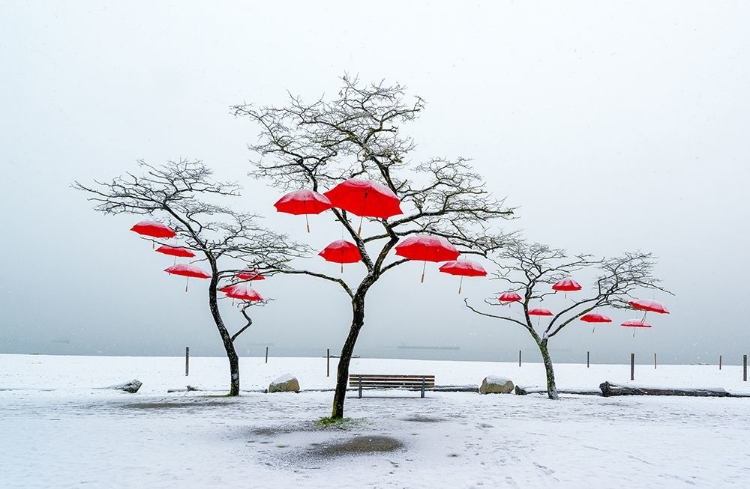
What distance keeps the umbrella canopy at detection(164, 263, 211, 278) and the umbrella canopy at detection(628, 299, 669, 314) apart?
46.0 feet

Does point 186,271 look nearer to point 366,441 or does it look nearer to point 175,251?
point 175,251

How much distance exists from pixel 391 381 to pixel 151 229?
928cm

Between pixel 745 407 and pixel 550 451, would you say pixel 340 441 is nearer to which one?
pixel 550 451

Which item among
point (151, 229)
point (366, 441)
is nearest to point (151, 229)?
point (151, 229)

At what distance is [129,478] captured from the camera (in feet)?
21.0

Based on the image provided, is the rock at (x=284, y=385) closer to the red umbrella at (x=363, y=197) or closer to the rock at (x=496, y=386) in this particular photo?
the rock at (x=496, y=386)

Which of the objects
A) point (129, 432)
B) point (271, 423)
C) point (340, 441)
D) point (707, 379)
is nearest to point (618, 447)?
point (340, 441)

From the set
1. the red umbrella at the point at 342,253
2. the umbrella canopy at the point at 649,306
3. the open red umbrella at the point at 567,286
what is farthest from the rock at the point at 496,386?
the red umbrella at the point at 342,253

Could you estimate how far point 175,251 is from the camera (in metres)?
14.5

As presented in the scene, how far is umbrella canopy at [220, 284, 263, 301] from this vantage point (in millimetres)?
16094

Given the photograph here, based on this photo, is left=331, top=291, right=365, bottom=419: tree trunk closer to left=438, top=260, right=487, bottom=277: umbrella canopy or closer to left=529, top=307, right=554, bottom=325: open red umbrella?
left=438, top=260, right=487, bottom=277: umbrella canopy

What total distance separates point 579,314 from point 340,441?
38.1 ft

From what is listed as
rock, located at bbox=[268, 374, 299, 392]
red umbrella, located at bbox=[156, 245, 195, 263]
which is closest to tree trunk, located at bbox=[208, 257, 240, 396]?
red umbrella, located at bbox=[156, 245, 195, 263]

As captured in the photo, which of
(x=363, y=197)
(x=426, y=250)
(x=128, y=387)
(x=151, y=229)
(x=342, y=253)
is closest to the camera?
(x=363, y=197)
